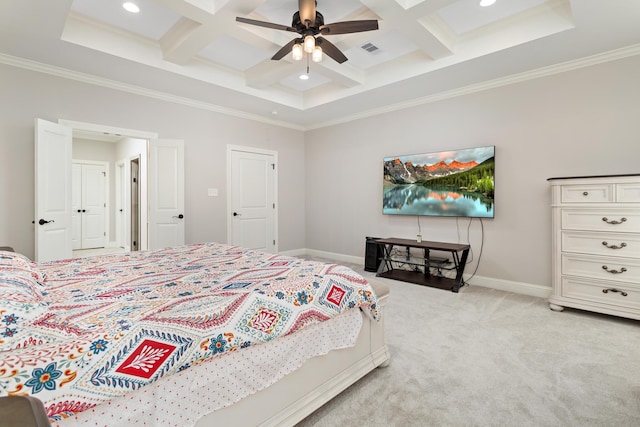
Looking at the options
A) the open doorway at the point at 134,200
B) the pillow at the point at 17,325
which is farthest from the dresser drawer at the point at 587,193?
the open doorway at the point at 134,200

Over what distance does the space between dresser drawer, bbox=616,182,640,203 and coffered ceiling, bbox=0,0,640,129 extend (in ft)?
4.67

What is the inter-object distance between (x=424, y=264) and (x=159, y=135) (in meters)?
4.13

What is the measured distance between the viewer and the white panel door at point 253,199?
532 cm

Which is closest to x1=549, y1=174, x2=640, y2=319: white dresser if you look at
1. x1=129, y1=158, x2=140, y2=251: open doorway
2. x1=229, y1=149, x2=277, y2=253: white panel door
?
x1=229, y1=149, x2=277, y2=253: white panel door

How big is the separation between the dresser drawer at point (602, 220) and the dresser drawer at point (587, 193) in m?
0.10

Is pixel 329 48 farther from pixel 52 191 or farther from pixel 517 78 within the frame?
pixel 52 191

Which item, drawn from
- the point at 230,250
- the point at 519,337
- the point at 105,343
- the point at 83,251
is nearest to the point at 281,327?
the point at 105,343

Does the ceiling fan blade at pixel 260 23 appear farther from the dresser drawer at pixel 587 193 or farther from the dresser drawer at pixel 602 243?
the dresser drawer at pixel 602 243

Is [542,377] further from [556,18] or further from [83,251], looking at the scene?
[83,251]

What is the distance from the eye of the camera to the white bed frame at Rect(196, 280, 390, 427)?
1.36 m

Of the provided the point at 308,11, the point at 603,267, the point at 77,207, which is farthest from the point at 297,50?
the point at 77,207

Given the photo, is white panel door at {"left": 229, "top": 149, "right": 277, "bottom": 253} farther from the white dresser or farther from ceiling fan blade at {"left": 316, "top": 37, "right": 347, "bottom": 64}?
the white dresser

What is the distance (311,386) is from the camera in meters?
1.65

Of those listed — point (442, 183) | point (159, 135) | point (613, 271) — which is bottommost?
point (613, 271)
